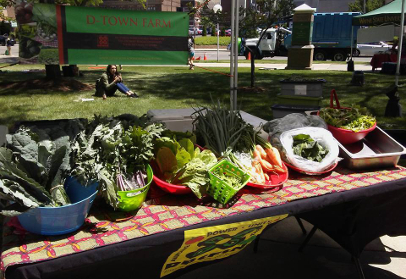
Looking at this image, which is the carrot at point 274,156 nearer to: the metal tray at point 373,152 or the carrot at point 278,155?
the carrot at point 278,155

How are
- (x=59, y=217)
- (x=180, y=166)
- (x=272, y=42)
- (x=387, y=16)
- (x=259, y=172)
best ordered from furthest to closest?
(x=272, y=42) < (x=387, y=16) < (x=259, y=172) < (x=180, y=166) < (x=59, y=217)

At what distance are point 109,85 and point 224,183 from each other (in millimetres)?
7428

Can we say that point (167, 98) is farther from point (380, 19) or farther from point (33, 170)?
point (33, 170)

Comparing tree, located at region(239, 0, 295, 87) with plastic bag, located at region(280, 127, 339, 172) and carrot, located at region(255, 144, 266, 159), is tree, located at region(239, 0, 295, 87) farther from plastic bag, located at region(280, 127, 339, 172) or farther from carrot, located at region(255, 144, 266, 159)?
carrot, located at region(255, 144, 266, 159)

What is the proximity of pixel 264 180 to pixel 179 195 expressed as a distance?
0.52 m

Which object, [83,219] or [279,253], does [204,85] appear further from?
[83,219]

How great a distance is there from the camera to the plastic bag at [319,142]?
7.56 feet

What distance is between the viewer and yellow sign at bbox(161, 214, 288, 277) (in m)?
1.79

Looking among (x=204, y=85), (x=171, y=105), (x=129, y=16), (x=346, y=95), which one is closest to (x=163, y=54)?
(x=129, y=16)

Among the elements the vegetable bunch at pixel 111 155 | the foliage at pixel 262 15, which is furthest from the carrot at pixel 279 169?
the foliage at pixel 262 15

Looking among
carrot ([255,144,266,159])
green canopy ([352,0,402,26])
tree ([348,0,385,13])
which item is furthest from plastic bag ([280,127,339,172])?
tree ([348,0,385,13])

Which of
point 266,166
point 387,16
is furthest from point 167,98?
point 266,166

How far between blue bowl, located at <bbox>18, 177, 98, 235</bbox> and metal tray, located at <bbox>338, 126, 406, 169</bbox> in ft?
5.35

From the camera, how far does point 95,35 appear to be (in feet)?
8.84
